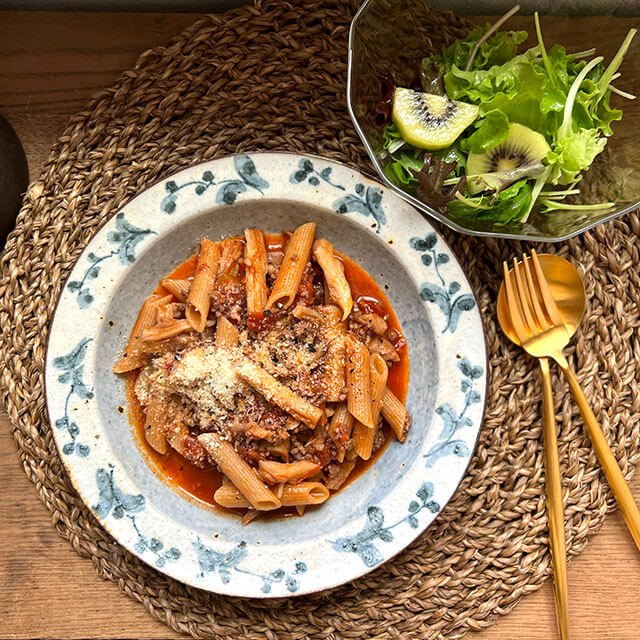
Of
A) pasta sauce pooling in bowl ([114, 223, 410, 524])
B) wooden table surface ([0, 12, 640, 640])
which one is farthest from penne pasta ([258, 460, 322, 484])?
wooden table surface ([0, 12, 640, 640])

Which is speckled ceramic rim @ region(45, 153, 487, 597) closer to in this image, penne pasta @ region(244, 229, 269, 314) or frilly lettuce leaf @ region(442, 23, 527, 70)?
penne pasta @ region(244, 229, 269, 314)

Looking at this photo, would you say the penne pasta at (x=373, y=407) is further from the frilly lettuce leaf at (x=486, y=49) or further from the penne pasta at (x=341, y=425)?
the frilly lettuce leaf at (x=486, y=49)

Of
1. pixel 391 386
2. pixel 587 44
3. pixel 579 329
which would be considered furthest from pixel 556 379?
pixel 587 44

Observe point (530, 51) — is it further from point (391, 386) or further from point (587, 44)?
point (391, 386)

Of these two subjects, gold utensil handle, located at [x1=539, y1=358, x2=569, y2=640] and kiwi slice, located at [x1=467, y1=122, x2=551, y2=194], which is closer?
kiwi slice, located at [x1=467, y1=122, x2=551, y2=194]

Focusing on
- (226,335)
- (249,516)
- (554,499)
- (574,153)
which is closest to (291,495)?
(249,516)

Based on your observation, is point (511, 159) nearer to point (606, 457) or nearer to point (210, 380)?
point (606, 457)
